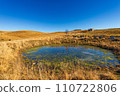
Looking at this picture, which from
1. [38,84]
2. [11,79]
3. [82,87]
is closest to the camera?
[82,87]

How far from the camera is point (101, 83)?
294 centimetres

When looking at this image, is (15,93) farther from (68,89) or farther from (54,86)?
(68,89)

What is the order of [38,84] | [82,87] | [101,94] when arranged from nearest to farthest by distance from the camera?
[101,94] < [82,87] < [38,84]

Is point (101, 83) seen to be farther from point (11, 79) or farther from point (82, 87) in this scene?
point (11, 79)

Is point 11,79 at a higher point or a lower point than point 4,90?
higher

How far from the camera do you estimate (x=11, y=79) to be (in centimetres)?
319

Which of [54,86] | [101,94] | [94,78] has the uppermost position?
[94,78]

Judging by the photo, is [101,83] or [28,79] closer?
[101,83]

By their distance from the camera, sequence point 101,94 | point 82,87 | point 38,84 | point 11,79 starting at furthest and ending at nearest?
point 11,79 < point 38,84 < point 82,87 < point 101,94

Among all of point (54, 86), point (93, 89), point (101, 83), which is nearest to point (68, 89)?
point (54, 86)

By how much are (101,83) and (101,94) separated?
1.63 feet

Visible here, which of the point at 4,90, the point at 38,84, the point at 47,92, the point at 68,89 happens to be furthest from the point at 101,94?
the point at 4,90

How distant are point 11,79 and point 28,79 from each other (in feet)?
→ 2.64

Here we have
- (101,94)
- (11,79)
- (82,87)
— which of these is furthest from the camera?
(11,79)
